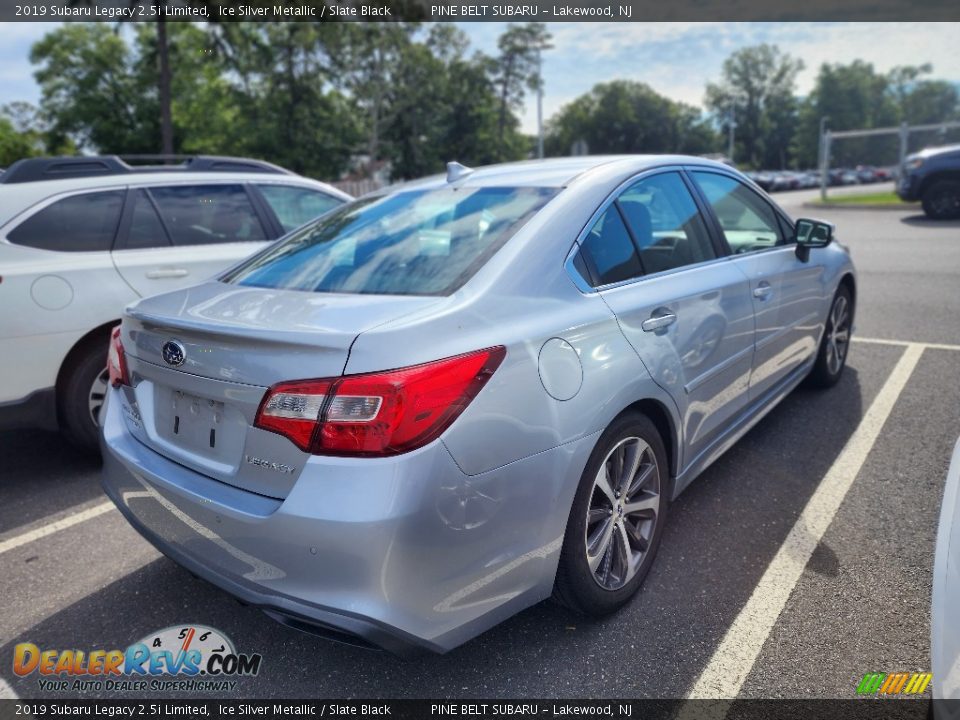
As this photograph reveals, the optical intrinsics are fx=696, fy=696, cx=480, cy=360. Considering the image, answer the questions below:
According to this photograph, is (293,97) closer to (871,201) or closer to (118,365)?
(871,201)

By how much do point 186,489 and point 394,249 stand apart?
3.65 feet

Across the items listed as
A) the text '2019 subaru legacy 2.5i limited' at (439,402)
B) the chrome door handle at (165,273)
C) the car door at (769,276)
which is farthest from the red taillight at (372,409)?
the chrome door handle at (165,273)

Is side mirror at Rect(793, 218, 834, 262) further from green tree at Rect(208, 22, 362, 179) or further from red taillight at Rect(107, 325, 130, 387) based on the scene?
green tree at Rect(208, 22, 362, 179)

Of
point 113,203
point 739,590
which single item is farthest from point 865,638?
point 113,203

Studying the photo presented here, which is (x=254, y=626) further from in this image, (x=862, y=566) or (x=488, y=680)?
(x=862, y=566)

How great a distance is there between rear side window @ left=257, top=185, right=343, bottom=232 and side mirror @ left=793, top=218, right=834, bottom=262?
3181 millimetres

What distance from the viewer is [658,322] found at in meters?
2.62

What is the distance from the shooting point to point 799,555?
2.88 metres

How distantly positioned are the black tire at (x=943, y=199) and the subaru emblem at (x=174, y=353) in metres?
17.6

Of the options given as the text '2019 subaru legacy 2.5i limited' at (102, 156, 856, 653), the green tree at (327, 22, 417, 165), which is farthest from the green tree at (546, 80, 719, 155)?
the text '2019 subaru legacy 2.5i limited' at (102, 156, 856, 653)

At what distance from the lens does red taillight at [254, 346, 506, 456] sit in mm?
1804

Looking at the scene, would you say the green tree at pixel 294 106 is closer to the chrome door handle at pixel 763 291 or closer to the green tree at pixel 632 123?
the chrome door handle at pixel 763 291

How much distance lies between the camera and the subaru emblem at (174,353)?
7.07ft

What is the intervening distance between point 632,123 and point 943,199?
260ft
